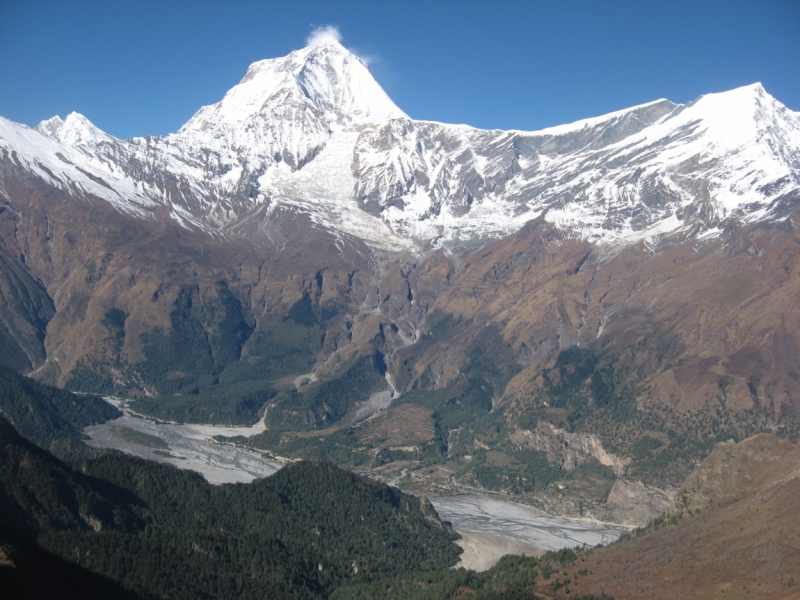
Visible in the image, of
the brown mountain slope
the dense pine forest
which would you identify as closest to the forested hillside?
the dense pine forest

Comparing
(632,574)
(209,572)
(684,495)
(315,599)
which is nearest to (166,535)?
(209,572)

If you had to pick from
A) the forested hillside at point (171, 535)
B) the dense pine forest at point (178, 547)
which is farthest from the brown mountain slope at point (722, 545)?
the forested hillside at point (171, 535)

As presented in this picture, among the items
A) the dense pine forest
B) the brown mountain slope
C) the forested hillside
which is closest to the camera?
the brown mountain slope

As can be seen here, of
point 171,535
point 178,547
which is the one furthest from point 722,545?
point 171,535

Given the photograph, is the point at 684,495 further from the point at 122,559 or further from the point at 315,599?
the point at 122,559

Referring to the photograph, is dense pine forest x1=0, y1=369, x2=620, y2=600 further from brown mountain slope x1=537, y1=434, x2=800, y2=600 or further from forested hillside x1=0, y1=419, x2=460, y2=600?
brown mountain slope x1=537, y1=434, x2=800, y2=600

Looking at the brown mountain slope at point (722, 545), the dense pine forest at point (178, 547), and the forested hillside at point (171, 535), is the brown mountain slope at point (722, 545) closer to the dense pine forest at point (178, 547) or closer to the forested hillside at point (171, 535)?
the dense pine forest at point (178, 547)

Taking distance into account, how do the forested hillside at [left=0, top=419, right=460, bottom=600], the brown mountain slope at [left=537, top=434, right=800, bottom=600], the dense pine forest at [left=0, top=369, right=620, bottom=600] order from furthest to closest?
1. the forested hillside at [left=0, top=419, right=460, bottom=600]
2. the dense pine forest at [left=0, top=369, right=620, bottom=600]
3. the brown mountain slope at [left=537, top=434, right=800, bottom=600]

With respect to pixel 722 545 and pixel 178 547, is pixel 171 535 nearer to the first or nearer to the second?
pixel 178 547
